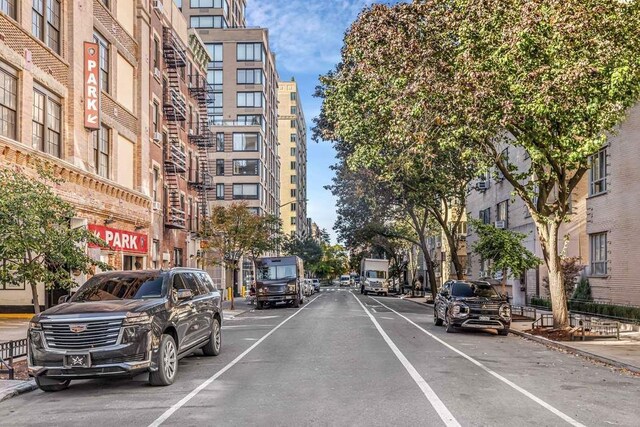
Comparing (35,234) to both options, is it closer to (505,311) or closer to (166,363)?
(166,363)

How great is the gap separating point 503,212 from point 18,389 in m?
33.8

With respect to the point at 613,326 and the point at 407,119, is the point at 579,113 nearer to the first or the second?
the point at 407,119

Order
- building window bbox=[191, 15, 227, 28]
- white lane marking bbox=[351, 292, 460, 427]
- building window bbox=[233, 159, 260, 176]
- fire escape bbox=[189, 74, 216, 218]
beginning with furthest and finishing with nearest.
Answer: building window bbox=[191, 15, 227, 28] → building window bbox=[233, 159, 260, 176] → fire escape bbox=[189, 74, 216, 218] → white lane marking bbox=[351, 292, 460, 427]

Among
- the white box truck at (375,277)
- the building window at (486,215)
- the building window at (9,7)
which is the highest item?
the building window at (9,7)

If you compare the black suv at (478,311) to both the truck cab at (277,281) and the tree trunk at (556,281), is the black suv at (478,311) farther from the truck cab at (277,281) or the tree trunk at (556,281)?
the truck cab at (277,281)

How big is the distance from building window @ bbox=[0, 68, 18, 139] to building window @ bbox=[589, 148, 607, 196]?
68.9ft

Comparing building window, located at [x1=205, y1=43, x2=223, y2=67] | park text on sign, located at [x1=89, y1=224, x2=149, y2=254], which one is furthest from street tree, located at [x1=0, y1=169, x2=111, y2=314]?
building window, located at [x1=205, y1=43, x2=223, y2=67]

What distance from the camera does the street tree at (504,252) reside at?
2394cm

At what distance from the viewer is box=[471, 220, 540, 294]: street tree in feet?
78.5

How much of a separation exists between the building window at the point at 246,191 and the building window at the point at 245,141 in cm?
438

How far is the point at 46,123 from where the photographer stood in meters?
20.9

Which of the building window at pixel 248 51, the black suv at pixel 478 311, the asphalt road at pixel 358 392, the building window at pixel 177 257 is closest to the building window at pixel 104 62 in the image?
the building window at pixel 177 257

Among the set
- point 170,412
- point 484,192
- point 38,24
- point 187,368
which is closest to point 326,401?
point 170,412

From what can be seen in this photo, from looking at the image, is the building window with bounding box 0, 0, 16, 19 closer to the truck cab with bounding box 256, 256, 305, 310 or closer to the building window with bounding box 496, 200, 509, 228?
the truck cab with bounding box 256, 256, 305, 310
